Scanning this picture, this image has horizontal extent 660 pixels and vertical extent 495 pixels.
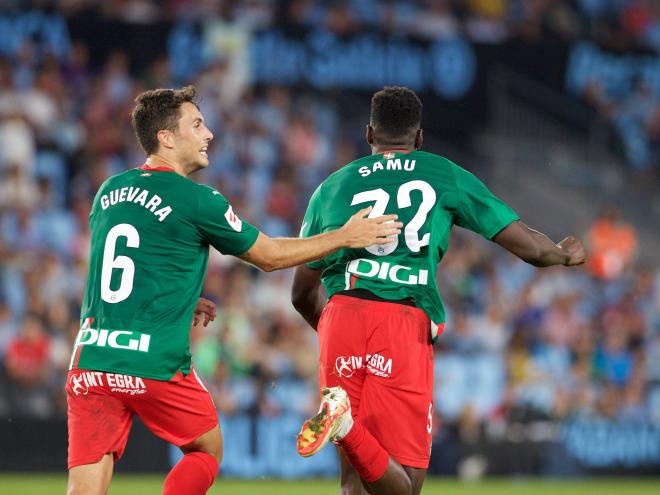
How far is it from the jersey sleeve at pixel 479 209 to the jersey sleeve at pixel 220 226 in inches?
44.5

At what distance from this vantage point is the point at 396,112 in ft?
21.2

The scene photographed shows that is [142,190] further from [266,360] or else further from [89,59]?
[89,59]

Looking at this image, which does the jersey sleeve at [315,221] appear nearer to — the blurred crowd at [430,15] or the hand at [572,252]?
the hand at [572,252]

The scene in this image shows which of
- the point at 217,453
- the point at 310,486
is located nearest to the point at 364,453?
the point at 217,453

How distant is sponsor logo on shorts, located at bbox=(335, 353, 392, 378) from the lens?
247 inches

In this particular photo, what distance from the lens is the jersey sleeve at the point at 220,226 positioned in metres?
5.91

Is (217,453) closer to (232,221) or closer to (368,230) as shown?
(232,221)

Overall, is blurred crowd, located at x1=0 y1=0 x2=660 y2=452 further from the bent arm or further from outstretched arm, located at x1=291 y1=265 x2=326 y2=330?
the bent arm

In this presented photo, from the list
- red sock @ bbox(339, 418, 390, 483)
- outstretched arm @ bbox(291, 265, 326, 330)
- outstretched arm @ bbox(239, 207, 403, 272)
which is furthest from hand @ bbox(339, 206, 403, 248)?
red sock @ bbox(339, 418, 390, 483)

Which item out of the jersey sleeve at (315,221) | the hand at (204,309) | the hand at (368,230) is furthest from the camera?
the hand at (204,309)

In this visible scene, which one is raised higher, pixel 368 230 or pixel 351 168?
pixel 351 168

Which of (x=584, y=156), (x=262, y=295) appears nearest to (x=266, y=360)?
(x=262, y=295)

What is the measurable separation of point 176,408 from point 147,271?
69 cm

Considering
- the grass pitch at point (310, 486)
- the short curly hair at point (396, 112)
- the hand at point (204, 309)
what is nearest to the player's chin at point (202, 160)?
the hand at point (204, 309)
